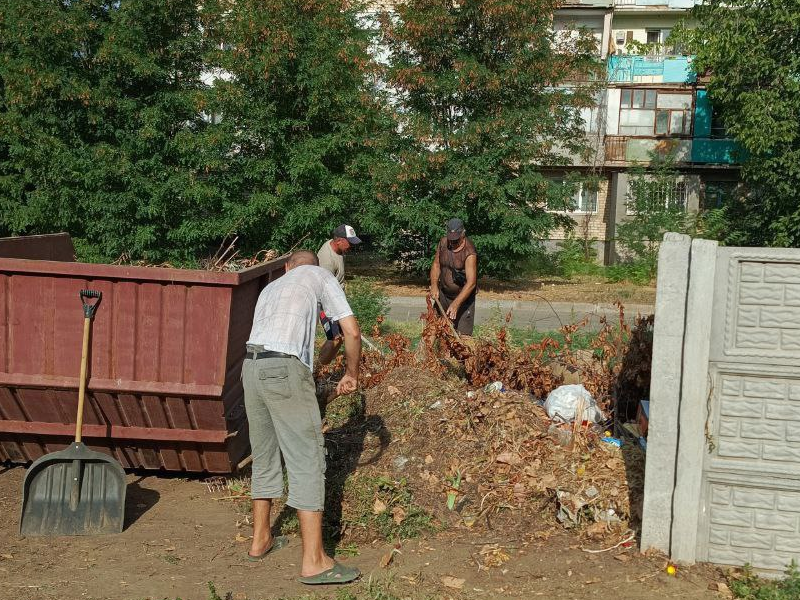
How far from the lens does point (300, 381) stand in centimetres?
463

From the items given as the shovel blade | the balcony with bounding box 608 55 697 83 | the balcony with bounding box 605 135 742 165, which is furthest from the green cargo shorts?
the balcony with bounding box 608 55 697 83

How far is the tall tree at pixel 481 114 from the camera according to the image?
787 inches

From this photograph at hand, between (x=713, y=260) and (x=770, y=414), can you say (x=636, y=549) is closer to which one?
(x=770, y=414)

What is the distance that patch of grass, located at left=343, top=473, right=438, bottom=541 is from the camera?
202 inches

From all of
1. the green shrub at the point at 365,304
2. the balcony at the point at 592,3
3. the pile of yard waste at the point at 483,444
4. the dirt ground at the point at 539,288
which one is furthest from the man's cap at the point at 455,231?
the balcony at the point at 592,3

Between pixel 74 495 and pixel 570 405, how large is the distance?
334 centimetres

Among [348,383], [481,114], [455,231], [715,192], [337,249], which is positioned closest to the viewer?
[348,383]

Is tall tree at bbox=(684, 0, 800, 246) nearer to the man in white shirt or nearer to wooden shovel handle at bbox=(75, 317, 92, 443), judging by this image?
the man in white shirt

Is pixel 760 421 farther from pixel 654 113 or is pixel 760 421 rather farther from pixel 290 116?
pixel 654 113

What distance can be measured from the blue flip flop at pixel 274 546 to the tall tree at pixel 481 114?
15.3 m

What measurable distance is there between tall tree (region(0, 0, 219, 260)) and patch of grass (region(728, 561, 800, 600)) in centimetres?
1642

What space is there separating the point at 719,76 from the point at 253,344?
22043 millimetres

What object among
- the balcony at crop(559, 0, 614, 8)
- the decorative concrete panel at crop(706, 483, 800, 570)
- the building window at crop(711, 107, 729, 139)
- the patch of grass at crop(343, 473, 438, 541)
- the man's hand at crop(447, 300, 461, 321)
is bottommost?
the patch of grass at crop(343, 473, 438, 541)

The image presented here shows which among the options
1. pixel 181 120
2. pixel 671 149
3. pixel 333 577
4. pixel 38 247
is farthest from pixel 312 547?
pixel 671 149
